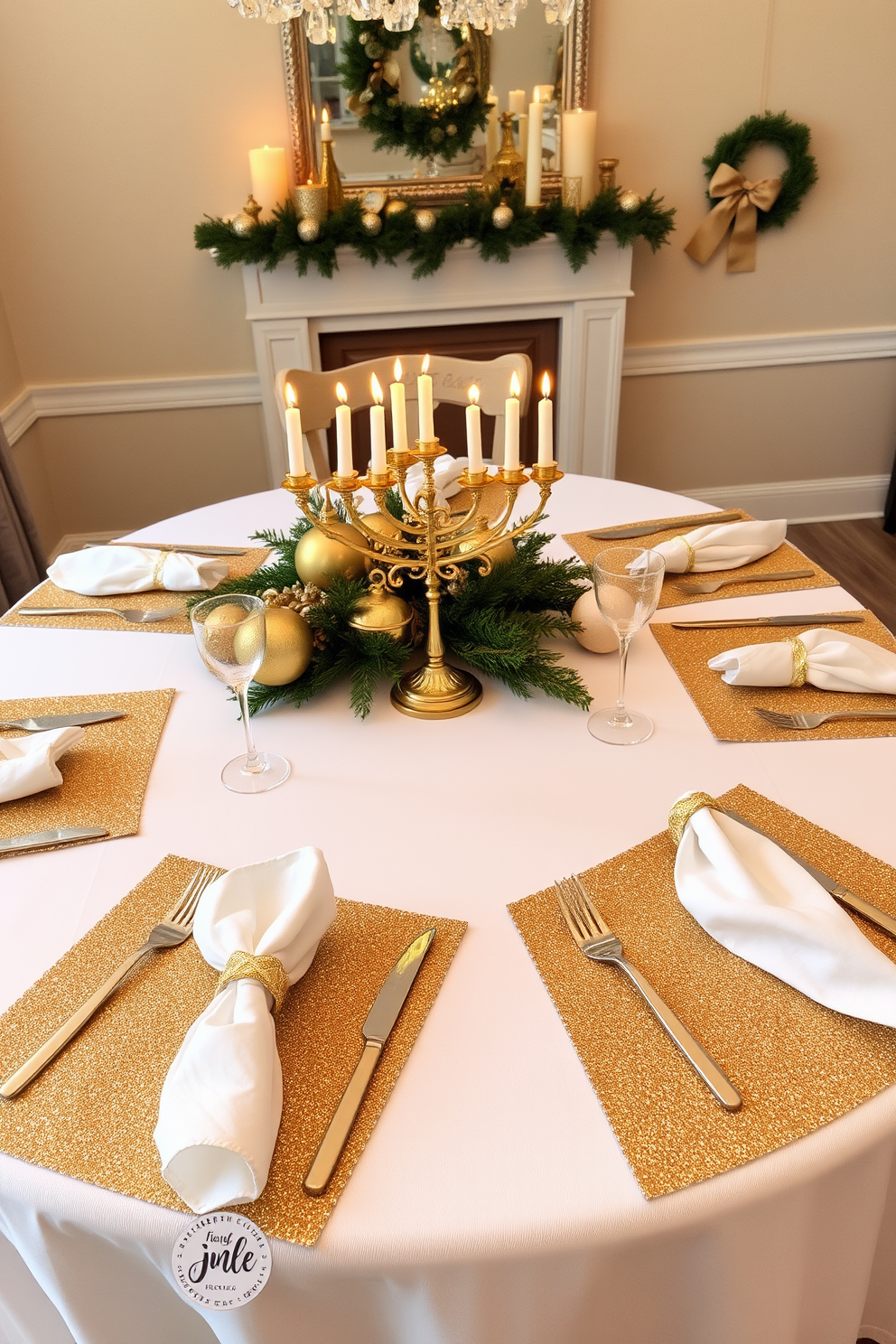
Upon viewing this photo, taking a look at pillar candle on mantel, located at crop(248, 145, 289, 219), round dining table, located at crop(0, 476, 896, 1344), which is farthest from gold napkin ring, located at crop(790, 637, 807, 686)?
pillar candle on mantel, located at crop(248, 145, 289, 219)

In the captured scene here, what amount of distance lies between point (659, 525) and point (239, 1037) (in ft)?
3.59

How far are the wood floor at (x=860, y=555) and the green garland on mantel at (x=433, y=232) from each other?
4.01 feet

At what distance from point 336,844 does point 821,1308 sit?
0.55 metres

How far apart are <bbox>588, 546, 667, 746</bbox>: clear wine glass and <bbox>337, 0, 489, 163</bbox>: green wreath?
7.02 ft

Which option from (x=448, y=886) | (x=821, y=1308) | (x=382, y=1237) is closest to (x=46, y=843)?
(x=448, y=886)

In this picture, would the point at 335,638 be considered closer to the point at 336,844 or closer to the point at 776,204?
the point at 336,844

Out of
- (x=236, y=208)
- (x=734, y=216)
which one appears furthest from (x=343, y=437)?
(x=734, y=216)

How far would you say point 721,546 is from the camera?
1.37m

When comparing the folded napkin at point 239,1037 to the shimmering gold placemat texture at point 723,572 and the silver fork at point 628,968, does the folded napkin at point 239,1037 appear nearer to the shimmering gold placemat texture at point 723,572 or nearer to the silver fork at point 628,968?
the silver fork at point 628,968

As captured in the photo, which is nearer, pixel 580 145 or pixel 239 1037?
pixel 239 1037

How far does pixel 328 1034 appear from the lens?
2.35ft

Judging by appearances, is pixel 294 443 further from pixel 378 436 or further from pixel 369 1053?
pixel 369 1053

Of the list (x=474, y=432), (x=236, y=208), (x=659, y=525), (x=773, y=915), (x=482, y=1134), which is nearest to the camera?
(x=482, y=1134)

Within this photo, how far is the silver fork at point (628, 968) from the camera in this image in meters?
0.65
